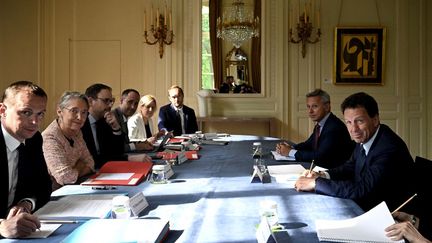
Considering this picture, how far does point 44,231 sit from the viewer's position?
1.66 metres

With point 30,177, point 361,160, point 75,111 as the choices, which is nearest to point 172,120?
point 75,111

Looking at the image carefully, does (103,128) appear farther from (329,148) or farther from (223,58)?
(223,58)

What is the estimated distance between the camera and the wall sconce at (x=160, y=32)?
293 inches

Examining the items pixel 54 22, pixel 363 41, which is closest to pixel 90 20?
pixel 54 22

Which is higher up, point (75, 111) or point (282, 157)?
point (75, 111)

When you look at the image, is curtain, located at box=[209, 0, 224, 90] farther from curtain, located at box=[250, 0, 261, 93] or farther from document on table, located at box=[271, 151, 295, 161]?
document on table, located at box=[271, 151, 295, 161]

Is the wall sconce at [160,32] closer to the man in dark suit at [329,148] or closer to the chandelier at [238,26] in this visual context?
the chandelier at [238,26]

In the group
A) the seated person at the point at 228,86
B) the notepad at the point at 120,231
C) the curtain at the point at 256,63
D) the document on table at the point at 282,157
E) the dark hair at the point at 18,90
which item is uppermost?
the curtain at the point at 256,63

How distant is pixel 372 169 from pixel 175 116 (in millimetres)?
4184

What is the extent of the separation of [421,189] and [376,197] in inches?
11.8

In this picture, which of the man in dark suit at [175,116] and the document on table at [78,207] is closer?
the document on table at [78,207]

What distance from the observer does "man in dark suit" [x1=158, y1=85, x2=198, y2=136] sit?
20.5 ft

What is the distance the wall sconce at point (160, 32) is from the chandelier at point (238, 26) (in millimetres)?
765

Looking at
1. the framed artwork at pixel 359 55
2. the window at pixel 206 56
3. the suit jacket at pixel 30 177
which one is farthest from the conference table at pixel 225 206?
the framed artwork at pixel 359 55
